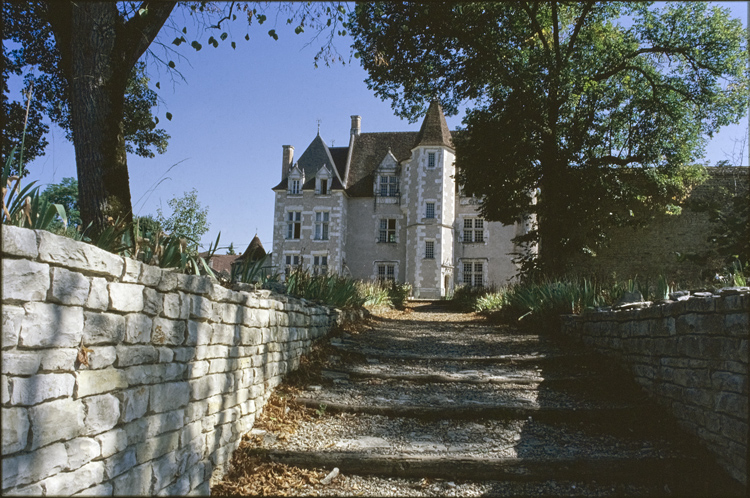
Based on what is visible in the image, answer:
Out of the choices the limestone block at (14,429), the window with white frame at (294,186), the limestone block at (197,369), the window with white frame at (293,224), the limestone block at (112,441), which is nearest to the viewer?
the limestone block at (14,429)

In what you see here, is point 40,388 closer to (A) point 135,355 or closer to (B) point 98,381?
(B) point 98,381

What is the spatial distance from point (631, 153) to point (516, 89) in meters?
4.24

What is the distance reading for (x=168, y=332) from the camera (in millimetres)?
3098

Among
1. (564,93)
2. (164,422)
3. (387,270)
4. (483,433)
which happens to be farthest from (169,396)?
(387,270)

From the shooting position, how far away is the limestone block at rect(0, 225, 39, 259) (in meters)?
1.93

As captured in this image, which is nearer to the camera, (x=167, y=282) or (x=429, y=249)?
(x=167, y=282)

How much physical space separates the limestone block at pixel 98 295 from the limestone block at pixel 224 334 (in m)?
1.29

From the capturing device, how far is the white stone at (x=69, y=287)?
7.03ft

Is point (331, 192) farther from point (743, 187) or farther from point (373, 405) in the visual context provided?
point (373, 405)

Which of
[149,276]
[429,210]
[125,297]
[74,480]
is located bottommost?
[74,480]

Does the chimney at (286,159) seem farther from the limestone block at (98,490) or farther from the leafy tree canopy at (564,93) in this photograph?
the limestone block at (98,490)

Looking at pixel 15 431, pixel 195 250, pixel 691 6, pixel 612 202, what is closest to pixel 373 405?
pixel 195 250

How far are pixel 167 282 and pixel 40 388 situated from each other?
1.11 m

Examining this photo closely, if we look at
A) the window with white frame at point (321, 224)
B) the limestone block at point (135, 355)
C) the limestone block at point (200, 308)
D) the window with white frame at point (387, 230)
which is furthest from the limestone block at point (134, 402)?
the window with white frame at point (321, 224)
